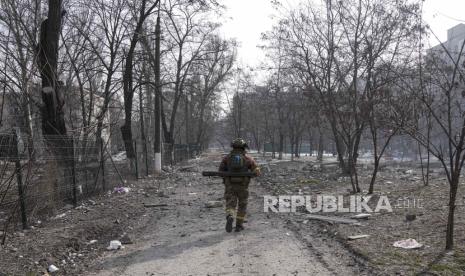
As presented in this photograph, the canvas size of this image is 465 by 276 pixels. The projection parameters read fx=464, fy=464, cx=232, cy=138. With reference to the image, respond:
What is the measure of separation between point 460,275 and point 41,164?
22.5 feet

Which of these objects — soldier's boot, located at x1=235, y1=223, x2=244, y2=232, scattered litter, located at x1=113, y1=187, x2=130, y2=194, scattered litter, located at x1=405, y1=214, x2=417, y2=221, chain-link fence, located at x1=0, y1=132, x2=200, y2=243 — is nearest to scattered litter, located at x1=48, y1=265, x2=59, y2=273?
chain-link fence, located at x1=0, y1=132, x2=200, y2=243

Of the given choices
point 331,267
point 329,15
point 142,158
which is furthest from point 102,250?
point 142,158

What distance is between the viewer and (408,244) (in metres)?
6.76

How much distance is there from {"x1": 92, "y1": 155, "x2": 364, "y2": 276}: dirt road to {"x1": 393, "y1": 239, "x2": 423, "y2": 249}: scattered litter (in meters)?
0.85

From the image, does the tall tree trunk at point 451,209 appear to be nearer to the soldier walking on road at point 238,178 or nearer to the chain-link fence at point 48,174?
the soldier walking on road at point 238,178

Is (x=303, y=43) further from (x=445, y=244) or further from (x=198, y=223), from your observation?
(x=445, y=244)

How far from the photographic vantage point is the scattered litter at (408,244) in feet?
21.9

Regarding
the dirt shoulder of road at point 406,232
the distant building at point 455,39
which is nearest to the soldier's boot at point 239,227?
the dirt shoulder of road at point 406,232

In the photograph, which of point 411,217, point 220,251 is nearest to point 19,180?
point 220,251

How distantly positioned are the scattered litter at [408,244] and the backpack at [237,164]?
121 inches

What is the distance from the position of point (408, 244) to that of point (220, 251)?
276 centimetres

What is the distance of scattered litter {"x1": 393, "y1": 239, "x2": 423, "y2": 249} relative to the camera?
6.66 m

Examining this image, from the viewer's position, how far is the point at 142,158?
69.2 ft

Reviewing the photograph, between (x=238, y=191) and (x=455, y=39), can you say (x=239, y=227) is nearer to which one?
(x=238, y=191)
